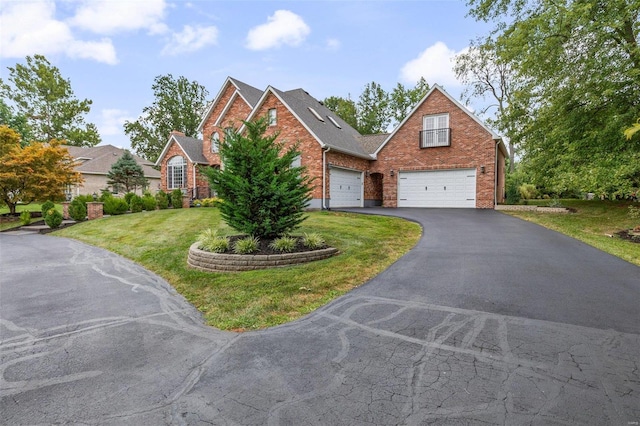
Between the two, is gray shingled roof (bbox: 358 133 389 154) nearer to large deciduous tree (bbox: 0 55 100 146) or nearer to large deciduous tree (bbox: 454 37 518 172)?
large deciduous tree (bbox: 454 37 518 172)

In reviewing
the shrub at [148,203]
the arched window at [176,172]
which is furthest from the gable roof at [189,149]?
the shrub at [148,203]

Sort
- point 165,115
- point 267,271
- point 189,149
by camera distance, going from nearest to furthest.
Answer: point 267,271
point 189,149
point 165,115

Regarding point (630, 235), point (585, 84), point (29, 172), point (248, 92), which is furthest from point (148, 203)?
point (585, 84)

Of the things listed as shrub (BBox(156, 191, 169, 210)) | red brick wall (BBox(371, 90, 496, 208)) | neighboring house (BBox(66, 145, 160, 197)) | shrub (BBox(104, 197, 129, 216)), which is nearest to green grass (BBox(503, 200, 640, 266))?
red brick wall (BBox(371, 90, 496, 208))

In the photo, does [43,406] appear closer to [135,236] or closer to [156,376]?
[156,376]

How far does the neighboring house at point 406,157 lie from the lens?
16.6m

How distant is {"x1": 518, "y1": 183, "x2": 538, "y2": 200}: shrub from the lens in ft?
88.7

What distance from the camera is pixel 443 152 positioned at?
17.6m

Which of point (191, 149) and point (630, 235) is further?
point (191, 149)

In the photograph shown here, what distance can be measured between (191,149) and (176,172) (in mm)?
2130

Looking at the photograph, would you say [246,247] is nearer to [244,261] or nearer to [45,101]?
[244,261]

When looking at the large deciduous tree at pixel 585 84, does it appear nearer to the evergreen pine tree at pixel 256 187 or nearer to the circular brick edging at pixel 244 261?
the evergreen pine tree at pixel 256 187

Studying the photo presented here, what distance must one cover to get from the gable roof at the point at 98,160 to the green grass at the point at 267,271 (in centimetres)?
1934

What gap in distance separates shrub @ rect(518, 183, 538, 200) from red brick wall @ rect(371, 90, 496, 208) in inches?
501
